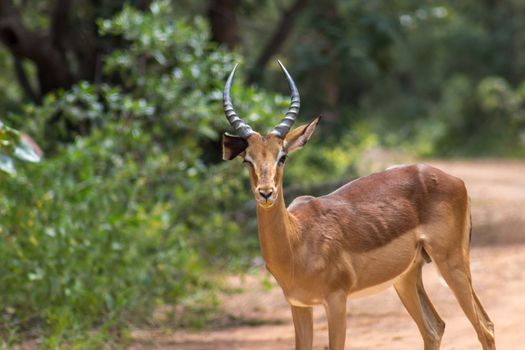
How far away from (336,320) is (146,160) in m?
4.48

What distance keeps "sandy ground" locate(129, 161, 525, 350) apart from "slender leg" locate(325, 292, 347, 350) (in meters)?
1.74

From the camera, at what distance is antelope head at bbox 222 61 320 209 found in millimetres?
5031

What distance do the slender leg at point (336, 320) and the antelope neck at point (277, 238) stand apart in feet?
0.97

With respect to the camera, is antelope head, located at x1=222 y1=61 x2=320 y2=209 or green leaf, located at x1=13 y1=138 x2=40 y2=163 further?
green leaf, located at x1=13 y1=138 x2=40 y2=163

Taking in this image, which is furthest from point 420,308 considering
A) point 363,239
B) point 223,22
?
point 223,22

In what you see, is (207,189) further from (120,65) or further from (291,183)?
(291,183)

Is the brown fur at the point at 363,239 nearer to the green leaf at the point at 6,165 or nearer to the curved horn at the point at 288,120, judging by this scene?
the curved horn at the point at 288,120

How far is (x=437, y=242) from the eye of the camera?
19.5ft

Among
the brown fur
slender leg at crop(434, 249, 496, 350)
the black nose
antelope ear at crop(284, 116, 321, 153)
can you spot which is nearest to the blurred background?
slender leg at crop(434, 249, 496, 350)

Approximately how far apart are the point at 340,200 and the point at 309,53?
Answer: 844 centimetres

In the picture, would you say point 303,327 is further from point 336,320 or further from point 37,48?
point 37,48

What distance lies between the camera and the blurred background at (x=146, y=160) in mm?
7766

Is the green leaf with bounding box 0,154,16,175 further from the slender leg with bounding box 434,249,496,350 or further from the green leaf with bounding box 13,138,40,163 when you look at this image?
the slender leg with bounding box 434,249,496,350

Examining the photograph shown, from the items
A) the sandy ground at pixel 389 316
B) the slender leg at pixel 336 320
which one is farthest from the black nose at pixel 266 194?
the sandy ground at pixel 389 316
